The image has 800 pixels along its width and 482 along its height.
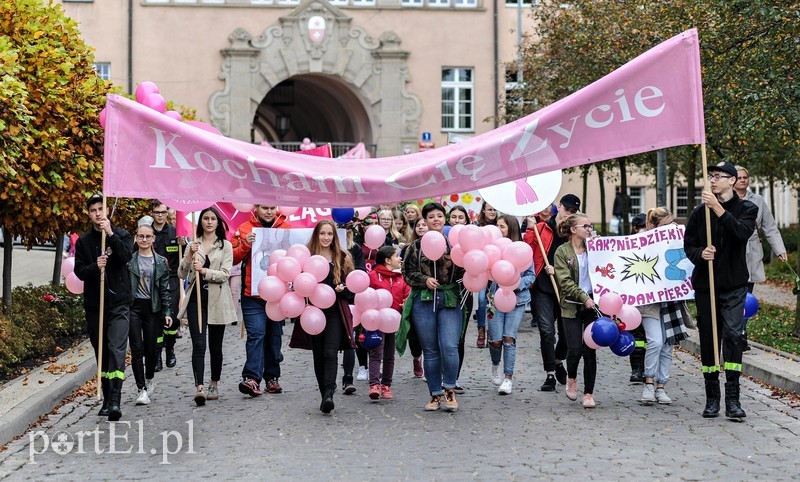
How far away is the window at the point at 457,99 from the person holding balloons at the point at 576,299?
29.0 m

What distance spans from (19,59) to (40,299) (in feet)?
16.8

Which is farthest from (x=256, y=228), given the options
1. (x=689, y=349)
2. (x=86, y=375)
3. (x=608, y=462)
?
(x=689, y=349)

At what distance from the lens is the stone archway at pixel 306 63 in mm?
38500

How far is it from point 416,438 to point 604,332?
211 centimetres

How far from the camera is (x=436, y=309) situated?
34.7 feet

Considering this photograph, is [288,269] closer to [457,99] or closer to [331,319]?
[331,319]

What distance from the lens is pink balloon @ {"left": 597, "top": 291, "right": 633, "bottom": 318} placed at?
10.7 m

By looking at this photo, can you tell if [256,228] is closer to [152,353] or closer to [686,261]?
[152,353]

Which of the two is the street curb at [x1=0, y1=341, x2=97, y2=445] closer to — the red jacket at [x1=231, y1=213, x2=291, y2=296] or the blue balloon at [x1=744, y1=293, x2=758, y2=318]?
the red jacket at [x1=231, y1=213, x2=291, y2=296]

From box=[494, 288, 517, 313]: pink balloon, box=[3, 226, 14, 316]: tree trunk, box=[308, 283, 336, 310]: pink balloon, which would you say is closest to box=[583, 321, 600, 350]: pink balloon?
box=[494, 288, 517, 313]: pink balloon

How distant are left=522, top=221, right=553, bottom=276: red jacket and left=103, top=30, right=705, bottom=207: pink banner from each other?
2.92 m

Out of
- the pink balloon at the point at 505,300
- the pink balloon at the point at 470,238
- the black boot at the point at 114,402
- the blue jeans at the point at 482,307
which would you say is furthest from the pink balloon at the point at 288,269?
the blue jeans at the point at 482,307

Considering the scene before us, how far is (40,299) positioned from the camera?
17.7m

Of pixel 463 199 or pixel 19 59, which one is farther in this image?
pixel 463 199
